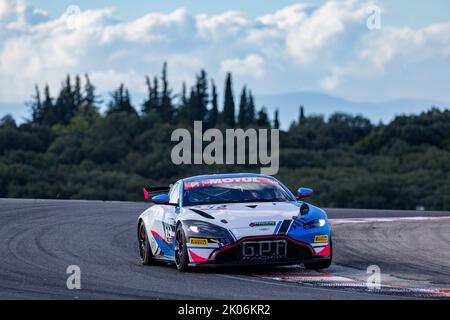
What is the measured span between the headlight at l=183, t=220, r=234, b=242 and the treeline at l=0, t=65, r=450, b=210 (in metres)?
65.8

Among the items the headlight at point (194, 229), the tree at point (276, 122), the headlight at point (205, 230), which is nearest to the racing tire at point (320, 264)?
the headlight at point (205, 230)

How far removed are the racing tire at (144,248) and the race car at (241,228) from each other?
20 centimetres

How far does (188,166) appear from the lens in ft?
356

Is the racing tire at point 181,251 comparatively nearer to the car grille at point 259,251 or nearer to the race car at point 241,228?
the race car at point 241,228

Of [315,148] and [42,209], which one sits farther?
[315,148]

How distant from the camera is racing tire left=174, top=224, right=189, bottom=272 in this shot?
12438 millimetres

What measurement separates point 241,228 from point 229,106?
11237 centimetres

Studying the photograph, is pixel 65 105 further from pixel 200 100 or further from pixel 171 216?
pixel 171 216

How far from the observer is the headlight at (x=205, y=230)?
477 inches

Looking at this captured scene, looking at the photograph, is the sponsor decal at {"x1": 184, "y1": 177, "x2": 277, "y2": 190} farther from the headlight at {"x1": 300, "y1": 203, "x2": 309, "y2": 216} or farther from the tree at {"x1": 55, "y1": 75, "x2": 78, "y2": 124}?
the tree at {"x1": 55, "y1": 75, "x2": 78, "y2": 124}

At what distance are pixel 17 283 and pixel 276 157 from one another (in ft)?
334

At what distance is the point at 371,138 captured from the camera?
399 ft
